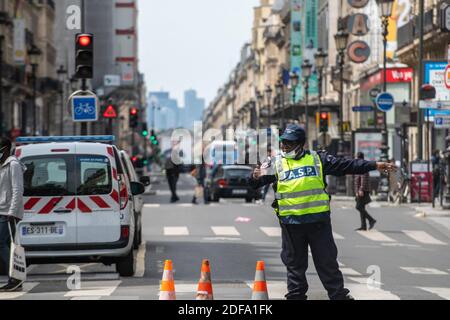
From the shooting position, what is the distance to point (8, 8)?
73.7 m

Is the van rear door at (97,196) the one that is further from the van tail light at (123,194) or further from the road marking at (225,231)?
the road marking at (225,231)

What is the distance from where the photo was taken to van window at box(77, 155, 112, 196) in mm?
16734

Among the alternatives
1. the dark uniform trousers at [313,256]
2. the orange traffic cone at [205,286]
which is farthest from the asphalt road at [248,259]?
the orange traffic cone at [205,286]

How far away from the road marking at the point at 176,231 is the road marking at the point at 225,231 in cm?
61

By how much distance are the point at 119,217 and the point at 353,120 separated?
6590cm

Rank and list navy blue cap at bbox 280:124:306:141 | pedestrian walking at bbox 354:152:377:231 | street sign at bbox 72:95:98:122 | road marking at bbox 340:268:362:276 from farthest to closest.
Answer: pedestrian walking at bbox 354:152:377:231 < street sign at bbox 72:95:98:122 < road marking at bbox 340:268:362:276 < navy blue cap at bbox 280:124:306:141

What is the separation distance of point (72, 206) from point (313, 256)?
5304 millimetres

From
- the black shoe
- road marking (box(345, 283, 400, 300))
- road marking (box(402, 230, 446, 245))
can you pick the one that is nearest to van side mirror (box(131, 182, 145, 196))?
the black shoe

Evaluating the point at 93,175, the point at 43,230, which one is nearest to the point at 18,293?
the point at 43,230

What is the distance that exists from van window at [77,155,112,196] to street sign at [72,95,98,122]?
11317 millimetres

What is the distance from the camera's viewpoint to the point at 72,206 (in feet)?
54.7

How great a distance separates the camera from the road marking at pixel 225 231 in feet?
89.7

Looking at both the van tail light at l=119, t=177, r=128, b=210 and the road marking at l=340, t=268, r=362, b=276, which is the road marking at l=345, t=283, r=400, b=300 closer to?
the road marking at l=340, t=268, r=362, b=276
